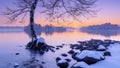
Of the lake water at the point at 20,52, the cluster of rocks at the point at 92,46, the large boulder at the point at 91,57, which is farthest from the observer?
the cluster of rocks at the point at 92,46

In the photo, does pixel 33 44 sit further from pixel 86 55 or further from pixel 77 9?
pixel 86 55

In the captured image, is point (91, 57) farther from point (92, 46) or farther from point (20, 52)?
point (20, 52)

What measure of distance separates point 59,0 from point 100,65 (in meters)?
7.70

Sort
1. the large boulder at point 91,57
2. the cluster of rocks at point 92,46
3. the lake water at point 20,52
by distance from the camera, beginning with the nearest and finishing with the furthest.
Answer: the large boulder at point 91,57
the lake water at point 20,52
the cluster of rocks at point 92,46

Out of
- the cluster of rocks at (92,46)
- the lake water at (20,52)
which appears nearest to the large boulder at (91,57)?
the lake water at (20,52)

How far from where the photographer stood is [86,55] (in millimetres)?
17109

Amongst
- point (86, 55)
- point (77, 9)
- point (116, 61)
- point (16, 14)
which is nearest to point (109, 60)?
point (116, 61)

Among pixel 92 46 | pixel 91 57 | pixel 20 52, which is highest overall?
pixel 91 57

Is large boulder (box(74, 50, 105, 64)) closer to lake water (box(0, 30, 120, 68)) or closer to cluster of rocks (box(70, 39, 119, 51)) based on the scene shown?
lake water (box(0, 30, 120, 68))

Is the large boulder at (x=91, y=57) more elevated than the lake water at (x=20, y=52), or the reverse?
the large boulder at (x=91, y=57)

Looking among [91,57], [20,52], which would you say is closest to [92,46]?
[20,52]

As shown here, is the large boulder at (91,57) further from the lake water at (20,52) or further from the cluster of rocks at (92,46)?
the cluster of rocks at (92,46)

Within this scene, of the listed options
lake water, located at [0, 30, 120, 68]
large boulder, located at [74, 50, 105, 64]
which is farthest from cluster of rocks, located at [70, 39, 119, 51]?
large boulder, located at [74, 50, 105, 64]

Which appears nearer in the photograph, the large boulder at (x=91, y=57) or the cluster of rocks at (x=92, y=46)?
the large boulder at (x=91, y=57)
